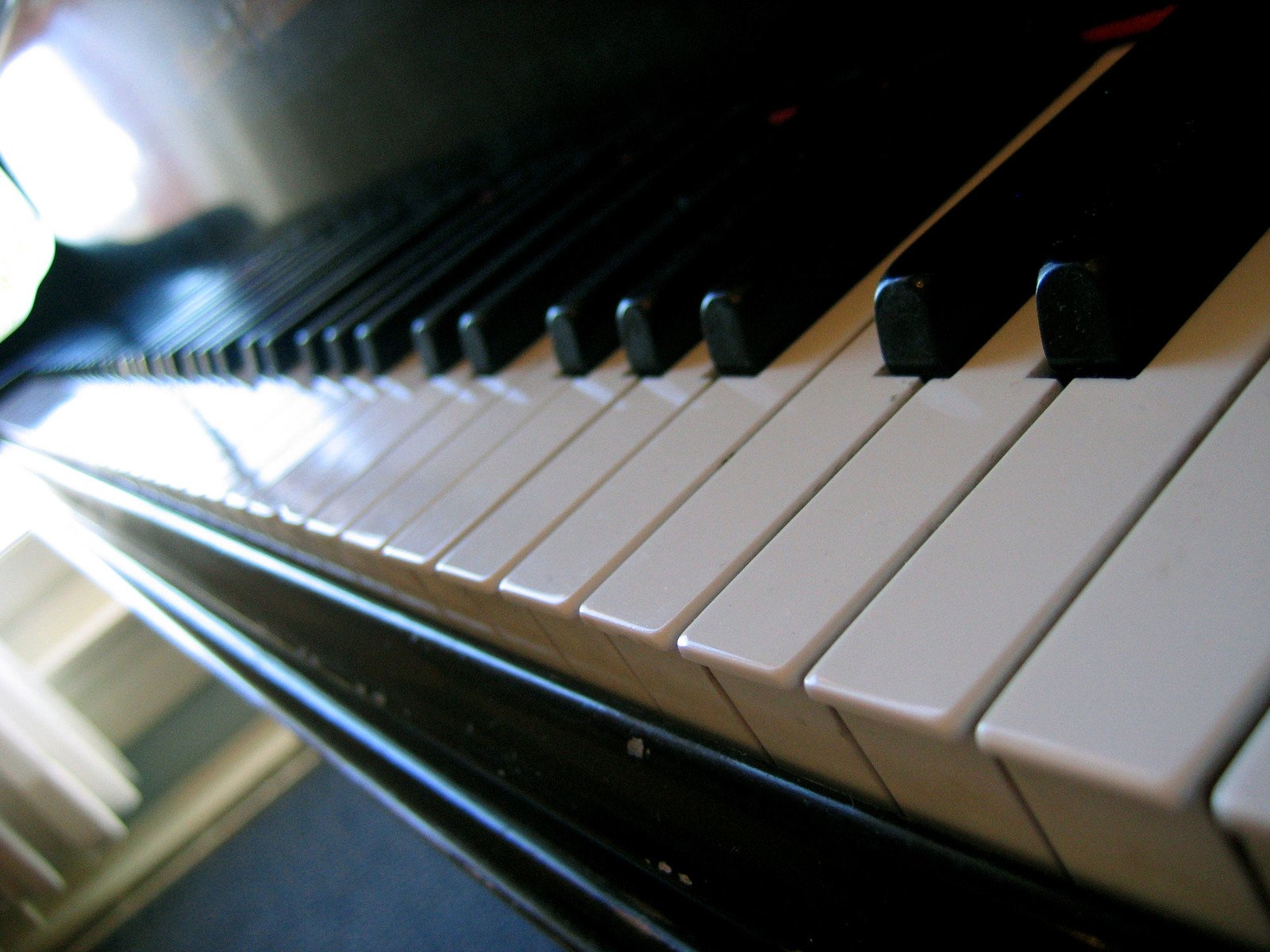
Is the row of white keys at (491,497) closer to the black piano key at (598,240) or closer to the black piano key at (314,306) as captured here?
the black piano key at (598,240)

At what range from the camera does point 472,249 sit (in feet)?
3.86

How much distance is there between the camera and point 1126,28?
0.69m

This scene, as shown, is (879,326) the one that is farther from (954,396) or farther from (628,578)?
(628,578)

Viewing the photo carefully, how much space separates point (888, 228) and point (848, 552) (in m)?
0.33

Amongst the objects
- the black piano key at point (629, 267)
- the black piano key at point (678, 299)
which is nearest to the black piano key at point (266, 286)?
the black piano key at point (629, 267)

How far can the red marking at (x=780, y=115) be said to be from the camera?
927 millimetres

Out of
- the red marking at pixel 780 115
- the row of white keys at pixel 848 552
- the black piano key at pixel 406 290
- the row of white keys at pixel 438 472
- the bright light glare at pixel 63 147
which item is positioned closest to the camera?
the row of white keys at pixel 848 552

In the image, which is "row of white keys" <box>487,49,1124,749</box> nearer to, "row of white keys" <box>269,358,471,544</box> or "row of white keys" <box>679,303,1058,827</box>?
"row of white keys" <box>679,303,1058,827</box>

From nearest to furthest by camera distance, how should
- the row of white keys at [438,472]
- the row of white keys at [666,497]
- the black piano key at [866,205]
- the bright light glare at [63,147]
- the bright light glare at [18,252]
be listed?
1. the row of white keys at [666,497]
2. the black piano key at [866,205]
3. the row of white keys at [438,472]
4. the bright light glare at [63,147]
5. the bright light glare at [18,252]

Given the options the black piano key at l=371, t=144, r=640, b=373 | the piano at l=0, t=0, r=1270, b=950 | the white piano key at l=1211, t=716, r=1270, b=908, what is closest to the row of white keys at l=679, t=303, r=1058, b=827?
the piano at l=0, t=0, r=1270, b=950

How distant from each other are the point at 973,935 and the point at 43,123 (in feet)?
7.84

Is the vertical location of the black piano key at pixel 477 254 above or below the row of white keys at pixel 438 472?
above

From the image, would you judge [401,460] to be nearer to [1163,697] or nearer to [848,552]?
[848,552]

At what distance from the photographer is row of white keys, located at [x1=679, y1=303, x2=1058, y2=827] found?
0.42 meters
